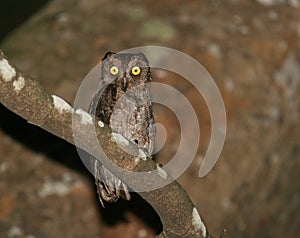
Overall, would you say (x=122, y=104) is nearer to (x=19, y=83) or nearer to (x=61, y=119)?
(x=61, y=119)

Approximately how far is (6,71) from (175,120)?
3010mm

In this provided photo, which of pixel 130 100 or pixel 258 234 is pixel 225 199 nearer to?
pixel 258 234

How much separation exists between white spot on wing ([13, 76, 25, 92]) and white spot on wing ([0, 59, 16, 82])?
0.09 ft

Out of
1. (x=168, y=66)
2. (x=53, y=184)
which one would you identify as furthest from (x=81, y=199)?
(x=168, y=66)

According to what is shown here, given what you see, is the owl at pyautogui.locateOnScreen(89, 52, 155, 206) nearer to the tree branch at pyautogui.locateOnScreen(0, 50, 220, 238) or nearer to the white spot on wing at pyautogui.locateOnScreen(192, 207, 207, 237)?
the white spot on wing at pyautogui.locateOnScreen(192, 207, 207, 237)

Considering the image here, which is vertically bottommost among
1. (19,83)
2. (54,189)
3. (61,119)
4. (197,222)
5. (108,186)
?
(54,189)

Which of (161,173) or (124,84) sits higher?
(161,173)

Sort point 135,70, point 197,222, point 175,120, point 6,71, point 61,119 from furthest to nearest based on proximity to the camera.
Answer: point 175,120 < point 135,70 < point 197,222 < point 61,119 < point 6,71

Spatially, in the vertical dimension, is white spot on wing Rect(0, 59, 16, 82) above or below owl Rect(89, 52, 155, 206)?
above

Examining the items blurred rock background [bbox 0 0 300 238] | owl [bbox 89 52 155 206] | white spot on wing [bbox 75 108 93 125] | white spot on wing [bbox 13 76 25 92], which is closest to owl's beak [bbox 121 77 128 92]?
owl [bbox 89 52 155 206]

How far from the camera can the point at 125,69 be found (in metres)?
Answer: 3.59

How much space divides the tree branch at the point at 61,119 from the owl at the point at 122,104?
1.80 ft

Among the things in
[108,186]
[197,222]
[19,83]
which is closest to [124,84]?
[108,186]

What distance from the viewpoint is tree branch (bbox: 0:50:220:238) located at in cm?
252
